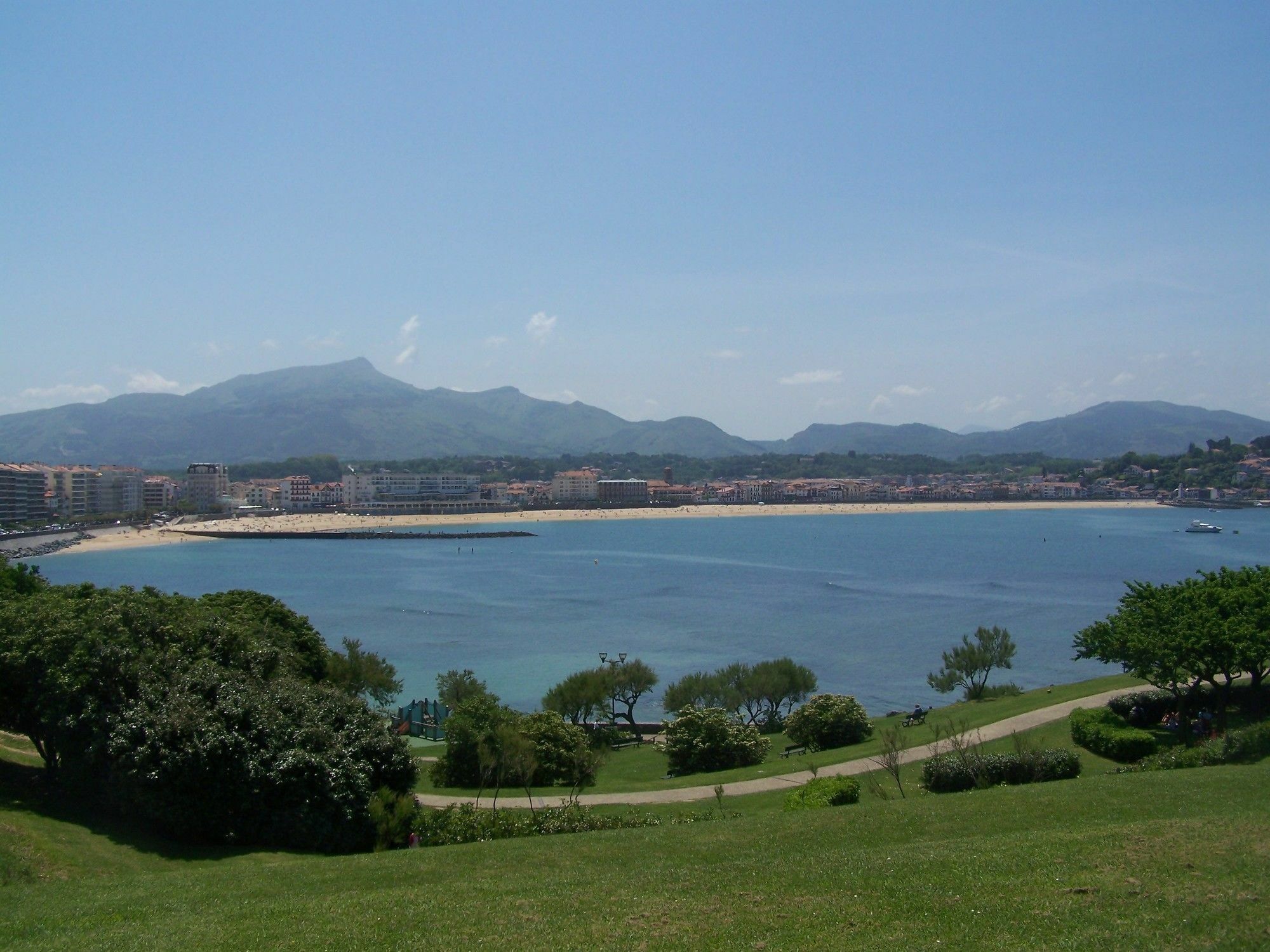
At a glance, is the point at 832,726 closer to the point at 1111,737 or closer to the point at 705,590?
the point at 1111,737

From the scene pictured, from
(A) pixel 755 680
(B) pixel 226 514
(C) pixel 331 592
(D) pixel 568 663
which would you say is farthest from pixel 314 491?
(A) pixel 755 680

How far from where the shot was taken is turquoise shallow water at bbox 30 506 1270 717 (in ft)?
119

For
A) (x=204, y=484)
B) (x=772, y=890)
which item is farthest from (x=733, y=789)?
(x=204, y=484)

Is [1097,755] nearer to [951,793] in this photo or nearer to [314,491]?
[951,793]

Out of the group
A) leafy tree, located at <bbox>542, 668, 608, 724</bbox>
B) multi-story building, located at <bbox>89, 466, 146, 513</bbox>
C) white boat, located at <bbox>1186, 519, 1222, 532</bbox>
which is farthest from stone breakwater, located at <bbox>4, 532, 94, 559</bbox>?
white boat, located at <bbox>1186, 519, 1222, 532</bbox>

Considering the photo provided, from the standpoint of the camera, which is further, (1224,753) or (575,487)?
(575,487)

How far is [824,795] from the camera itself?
462 inches

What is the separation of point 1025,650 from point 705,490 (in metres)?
137

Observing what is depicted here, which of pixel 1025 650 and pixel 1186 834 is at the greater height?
pixel 1186 834

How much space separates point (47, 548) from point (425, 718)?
69.7m

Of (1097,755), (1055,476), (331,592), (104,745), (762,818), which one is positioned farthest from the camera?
(1055,476)

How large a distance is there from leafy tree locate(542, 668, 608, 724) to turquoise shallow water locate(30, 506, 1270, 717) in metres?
5.53

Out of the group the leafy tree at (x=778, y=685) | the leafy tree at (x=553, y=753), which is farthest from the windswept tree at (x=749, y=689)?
the leafy tree at (x=553, y=753)

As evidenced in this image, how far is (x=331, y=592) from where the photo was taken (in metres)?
58.9
